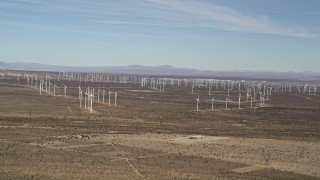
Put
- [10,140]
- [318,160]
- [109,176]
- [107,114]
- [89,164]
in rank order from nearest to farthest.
Answer: [109,176] < [89,164] < [318,160] < [10,140] < [107,114]

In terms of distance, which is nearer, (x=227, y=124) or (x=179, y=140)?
(x=179, y=140)

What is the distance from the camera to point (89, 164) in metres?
28.3

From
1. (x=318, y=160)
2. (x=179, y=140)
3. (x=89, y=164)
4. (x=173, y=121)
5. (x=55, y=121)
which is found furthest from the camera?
(x=173, y=121)

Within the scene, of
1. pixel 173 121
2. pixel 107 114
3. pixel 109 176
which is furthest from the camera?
pixel 107 114

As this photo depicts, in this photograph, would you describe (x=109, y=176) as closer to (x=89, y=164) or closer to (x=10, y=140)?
(x=89, y=164)

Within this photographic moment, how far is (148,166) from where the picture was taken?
28.4m

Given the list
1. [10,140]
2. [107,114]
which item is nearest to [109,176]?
[10,140]

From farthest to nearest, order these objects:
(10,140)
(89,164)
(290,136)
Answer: (290,136), (10,140), (89,164)

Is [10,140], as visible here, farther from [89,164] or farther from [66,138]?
[89,164]

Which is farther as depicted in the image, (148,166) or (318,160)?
(318,160)

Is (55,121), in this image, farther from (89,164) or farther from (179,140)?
(89,164)

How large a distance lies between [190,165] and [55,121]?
25.4 meters

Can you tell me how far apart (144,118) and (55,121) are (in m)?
11.5

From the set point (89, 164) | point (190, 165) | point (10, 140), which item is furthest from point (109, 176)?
point (10, 140)
